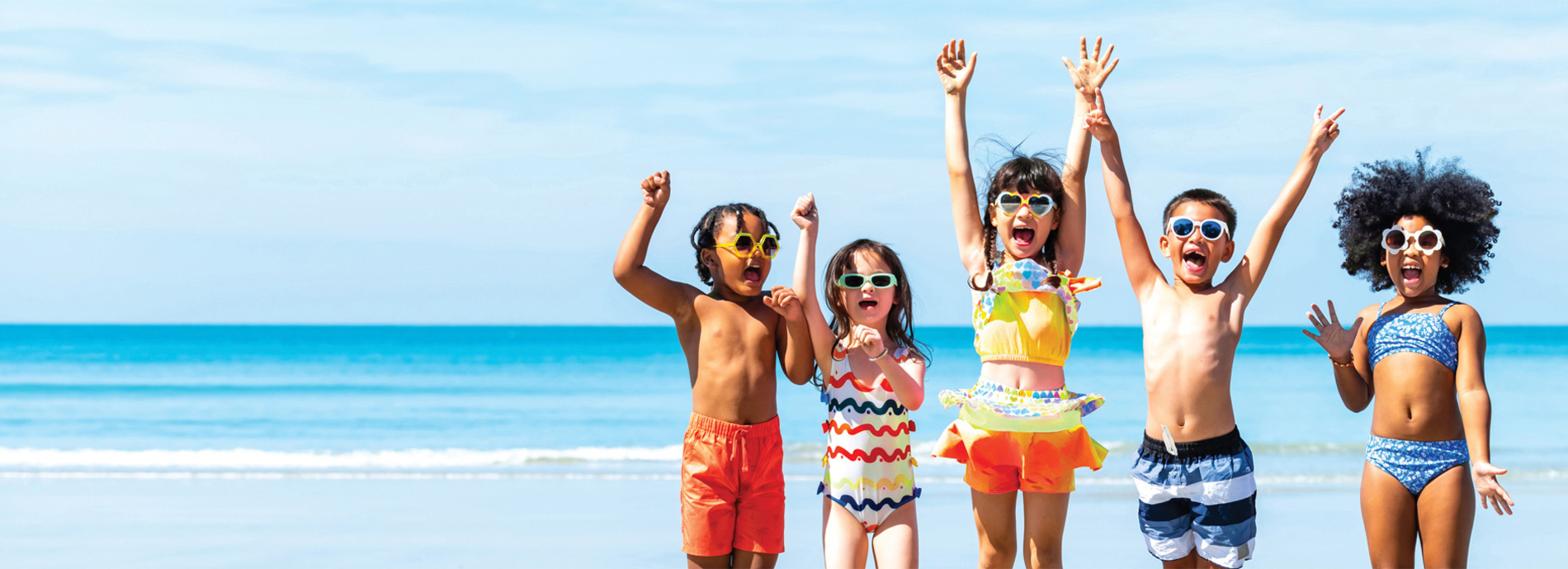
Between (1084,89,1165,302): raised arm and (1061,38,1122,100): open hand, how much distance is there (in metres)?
0.08

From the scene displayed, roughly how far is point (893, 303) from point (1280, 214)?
163 centimetres

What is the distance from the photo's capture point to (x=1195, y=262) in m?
5.09

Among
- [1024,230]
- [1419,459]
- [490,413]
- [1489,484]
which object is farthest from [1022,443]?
[490,413]

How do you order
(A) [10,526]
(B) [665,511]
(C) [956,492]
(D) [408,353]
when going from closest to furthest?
(A) [10,526], (B) [665,511], (C) [956,492], (D) [408,353]

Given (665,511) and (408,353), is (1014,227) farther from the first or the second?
(408,353)

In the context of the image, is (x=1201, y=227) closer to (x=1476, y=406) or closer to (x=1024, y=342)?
(x=1024, y=342)

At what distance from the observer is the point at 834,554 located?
5.28m

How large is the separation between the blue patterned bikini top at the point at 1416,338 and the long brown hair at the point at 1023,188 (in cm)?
142

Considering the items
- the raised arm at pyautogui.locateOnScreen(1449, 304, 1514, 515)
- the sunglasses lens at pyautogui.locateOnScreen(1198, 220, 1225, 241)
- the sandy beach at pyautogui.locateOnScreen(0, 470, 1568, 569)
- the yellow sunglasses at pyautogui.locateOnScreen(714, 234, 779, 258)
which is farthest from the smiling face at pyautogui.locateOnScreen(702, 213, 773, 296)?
the sandy beach at pyautogui.locateOnScreen(0, 470, 1568, 569)

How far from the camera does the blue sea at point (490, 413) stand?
14.7 m

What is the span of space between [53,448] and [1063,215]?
1809 cm

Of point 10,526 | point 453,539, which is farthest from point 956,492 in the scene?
point 10,526

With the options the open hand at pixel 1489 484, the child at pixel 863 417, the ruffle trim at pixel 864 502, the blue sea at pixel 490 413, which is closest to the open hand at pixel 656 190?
the child at pixel 863 417

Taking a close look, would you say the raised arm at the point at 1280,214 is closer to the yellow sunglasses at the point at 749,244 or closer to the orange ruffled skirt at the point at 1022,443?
the orange ruffled skirt at the point at 1022,443
